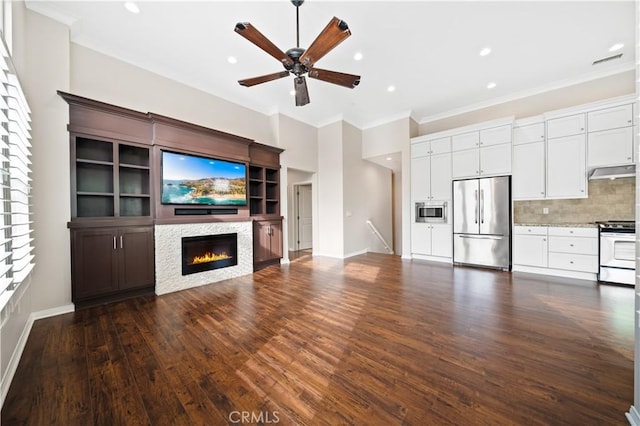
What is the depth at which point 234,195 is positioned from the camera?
4488mm

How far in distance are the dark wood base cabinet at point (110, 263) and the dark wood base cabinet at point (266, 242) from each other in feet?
6.13

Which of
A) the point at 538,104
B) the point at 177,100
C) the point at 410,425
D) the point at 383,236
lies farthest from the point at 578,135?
the point at 177,100

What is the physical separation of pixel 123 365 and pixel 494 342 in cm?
314

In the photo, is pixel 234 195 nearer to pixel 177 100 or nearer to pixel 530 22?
pixel 177 100

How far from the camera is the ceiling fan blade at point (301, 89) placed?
292 cm

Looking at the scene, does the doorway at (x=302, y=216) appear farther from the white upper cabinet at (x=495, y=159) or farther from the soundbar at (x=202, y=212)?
the white upper cabinet at (x=495, y=159)

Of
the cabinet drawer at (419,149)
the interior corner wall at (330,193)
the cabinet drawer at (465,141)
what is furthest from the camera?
the interior corner wall at (330,193)

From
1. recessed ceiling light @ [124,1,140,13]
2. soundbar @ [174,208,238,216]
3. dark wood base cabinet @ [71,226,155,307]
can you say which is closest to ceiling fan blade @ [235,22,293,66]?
recessed ceiling light @ [124,1,140,13]

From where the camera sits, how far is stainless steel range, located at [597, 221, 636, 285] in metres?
3.45

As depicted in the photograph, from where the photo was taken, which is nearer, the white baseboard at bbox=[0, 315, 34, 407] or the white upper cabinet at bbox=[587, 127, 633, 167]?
the white baseboard at bbox=[0, 315, 34, 407]

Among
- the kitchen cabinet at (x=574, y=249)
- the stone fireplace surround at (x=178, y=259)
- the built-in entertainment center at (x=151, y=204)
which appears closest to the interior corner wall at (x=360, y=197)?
the built-in entertainment center at (x=151, y=204)

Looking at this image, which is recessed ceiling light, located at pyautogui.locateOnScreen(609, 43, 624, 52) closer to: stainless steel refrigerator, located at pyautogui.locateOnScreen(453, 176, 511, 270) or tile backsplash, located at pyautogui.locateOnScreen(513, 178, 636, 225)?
tile backsplash, located at pyautogui.locateOnScreen(513, 178, 636, 225)

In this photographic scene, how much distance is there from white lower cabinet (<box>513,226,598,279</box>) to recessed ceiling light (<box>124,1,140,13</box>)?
6787 mm

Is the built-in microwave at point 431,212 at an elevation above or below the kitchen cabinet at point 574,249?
above
